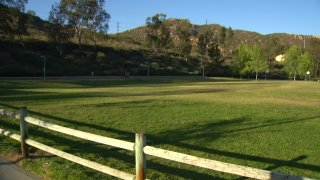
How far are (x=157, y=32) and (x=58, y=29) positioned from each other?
32480mm

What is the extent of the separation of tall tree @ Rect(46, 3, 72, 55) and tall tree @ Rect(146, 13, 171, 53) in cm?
2584

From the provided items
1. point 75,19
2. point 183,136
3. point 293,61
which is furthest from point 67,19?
point 183,136

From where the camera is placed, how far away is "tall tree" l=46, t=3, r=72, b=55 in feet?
314

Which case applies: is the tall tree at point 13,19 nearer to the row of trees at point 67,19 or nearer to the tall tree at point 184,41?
the row of trees at point 67,19

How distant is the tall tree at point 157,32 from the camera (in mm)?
118438

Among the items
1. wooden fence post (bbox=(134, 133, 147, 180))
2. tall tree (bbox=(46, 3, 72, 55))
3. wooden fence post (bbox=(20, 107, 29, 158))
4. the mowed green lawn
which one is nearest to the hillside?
tall tree (bbox=(46, 3, 72, 55))

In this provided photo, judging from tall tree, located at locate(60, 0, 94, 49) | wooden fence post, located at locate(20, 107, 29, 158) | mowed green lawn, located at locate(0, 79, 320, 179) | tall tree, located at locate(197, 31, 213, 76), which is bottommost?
mowed green lawn, located at locate(0, 79, 320, 179)

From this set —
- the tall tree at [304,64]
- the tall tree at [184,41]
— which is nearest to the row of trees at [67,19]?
the tall tree at [184,41]

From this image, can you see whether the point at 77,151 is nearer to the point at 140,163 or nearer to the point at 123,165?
the point at 123,165

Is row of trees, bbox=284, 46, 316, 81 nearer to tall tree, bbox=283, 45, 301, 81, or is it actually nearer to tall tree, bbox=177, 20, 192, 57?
tall tree, bbox=283, 45, 301, 81

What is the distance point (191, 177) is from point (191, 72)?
318 ft

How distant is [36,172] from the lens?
915 cm

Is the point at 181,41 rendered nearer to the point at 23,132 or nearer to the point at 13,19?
the point at 13,19

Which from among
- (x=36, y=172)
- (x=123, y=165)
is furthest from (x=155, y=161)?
(x=36, y=172)
